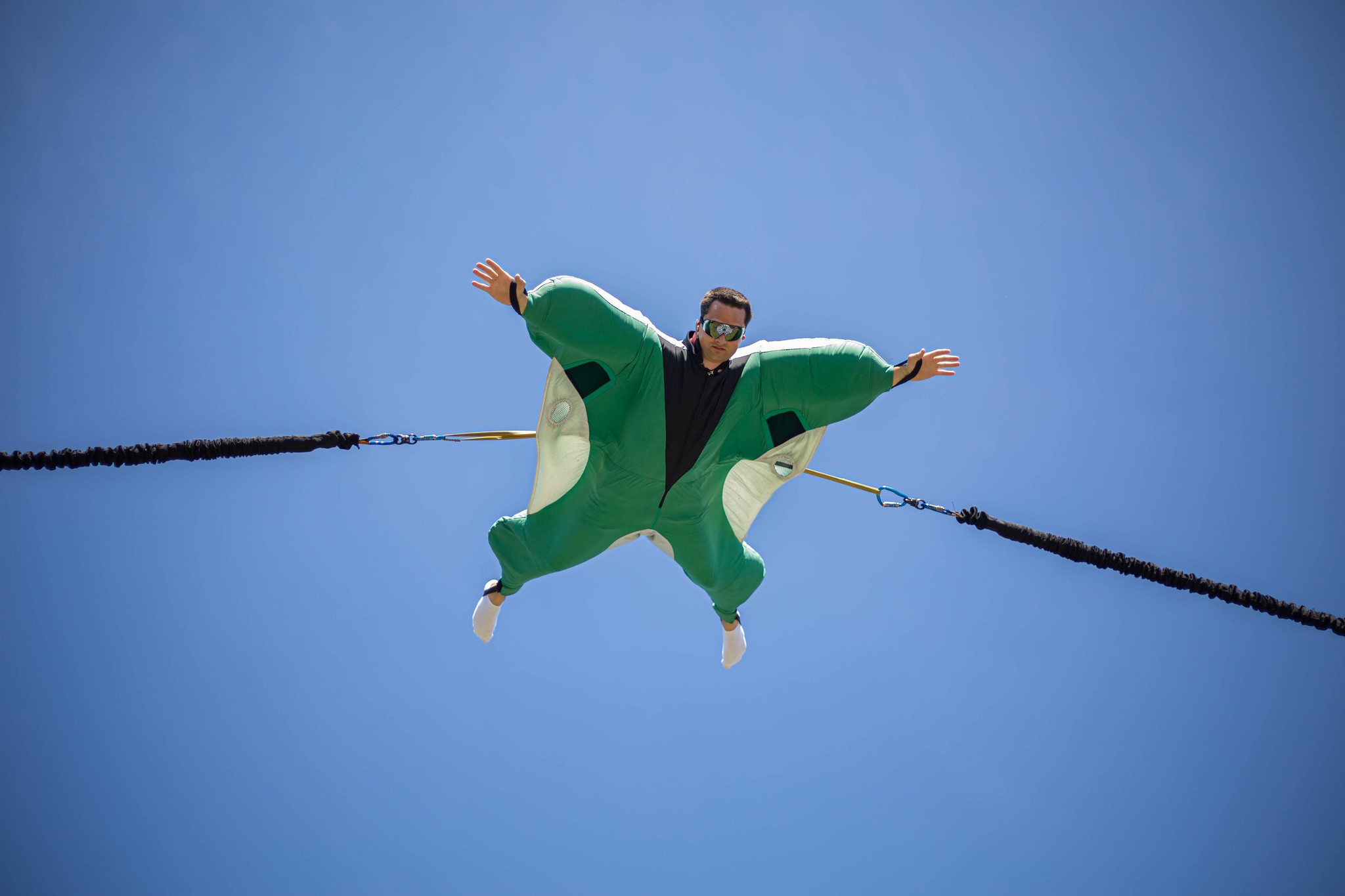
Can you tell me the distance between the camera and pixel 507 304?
415 cm

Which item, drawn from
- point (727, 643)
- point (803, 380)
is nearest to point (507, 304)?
point (803, 380)

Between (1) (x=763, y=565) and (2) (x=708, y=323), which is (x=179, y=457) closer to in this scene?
(2) (x=708, y=323)

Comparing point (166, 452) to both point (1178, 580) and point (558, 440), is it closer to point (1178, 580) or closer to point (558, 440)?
point (558, 440)

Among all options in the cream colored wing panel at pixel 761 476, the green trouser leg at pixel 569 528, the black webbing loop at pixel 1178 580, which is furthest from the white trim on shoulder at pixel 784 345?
the black webbing loop at pixel 1178 580

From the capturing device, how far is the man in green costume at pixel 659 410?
173 inches

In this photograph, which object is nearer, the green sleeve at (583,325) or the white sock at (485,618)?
the green sleeve at (583,325)

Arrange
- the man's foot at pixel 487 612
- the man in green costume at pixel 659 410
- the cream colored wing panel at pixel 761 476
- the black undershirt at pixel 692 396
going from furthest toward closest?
the man's foot at pixel 487 612 < the cream colored wing panel at pixel 761 476 < the black undershirt at pixel 692 396 < the man in green costume at pixel 659 410

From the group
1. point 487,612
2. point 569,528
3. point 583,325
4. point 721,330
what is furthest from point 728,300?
point 487,612

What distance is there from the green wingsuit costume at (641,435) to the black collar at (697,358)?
0.15 ft

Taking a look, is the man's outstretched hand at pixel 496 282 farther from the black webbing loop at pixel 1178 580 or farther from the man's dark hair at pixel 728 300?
the black webbing loop at pixel 1178 580

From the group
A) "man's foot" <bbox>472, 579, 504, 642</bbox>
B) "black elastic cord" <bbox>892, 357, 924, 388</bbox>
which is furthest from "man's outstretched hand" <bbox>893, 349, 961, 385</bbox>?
"man's foot" <bbox>472, 579, 504, 642</bbox>

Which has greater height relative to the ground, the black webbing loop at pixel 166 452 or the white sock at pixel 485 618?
the black webbing loop at pixel 166 452

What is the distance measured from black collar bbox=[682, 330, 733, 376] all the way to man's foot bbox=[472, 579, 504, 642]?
5.83 ft

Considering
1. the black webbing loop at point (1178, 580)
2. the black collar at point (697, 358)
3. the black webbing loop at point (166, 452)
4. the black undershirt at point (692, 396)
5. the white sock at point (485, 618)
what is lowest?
the white sock at point (485, 618)
